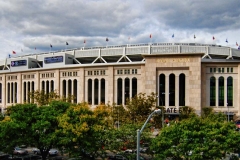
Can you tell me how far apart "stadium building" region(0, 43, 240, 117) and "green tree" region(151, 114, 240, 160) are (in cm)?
3697

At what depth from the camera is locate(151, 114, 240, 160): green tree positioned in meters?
29.5

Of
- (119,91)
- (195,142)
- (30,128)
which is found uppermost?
(119,91)

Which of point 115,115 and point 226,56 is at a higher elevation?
point 226,56

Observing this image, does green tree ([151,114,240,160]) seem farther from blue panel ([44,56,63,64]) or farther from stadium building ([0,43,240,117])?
blue panel ([44,56,63,64])

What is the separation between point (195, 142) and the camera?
30.0 metres

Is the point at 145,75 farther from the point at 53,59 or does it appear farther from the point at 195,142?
the point at 195,142

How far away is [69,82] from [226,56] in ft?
148

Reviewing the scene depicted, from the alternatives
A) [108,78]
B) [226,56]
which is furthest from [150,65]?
[226,56]

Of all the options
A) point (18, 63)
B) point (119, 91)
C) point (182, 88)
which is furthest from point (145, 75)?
point (18, 63)

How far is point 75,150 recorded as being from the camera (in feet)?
108

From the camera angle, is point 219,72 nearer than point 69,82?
Yes

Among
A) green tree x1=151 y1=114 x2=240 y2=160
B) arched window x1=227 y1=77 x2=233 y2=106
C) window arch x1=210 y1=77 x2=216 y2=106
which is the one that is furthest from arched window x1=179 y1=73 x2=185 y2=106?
green tree x1=151 y1=114 x2=240 y2=160

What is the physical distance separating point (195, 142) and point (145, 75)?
41699 mm

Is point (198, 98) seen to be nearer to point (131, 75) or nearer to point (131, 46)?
point (131, 75)
